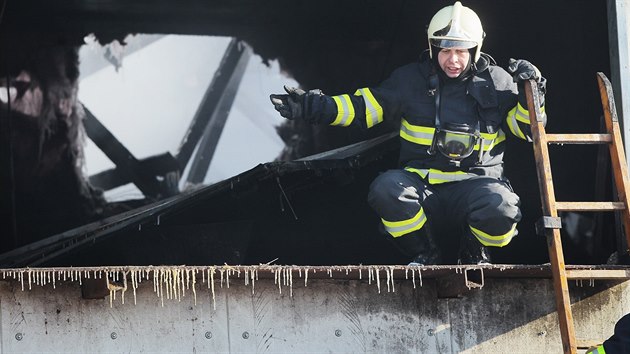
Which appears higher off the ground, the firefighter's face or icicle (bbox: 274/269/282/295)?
the firefighter's face

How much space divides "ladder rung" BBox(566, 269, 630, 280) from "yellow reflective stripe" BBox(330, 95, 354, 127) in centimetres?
150

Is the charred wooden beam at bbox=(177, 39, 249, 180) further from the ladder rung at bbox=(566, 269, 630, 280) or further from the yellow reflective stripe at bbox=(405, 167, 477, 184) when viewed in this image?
the ladder rung at bbox=(566, 269, 630, 280)

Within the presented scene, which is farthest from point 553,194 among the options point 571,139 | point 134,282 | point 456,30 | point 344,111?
point 134,282

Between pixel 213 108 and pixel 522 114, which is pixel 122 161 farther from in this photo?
pixel 522 114

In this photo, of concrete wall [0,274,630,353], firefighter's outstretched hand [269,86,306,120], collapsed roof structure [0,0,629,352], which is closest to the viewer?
concrete wall [0,274,630,353]

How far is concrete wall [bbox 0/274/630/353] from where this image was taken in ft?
21.2

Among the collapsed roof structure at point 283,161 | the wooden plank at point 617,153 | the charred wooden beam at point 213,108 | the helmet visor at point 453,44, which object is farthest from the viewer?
the charred wooden beam at point 213,108

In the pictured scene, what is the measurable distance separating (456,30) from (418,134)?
0.62 meters

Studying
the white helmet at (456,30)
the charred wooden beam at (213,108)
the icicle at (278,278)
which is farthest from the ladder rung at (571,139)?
the charred wooden beam at (213,108)

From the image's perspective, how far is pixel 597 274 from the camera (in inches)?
241

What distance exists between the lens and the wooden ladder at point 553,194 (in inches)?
235

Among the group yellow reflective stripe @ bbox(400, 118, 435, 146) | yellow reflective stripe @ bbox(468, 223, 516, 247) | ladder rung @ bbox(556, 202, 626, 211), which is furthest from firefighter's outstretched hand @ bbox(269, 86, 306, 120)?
ladder rung @ bbox(556, 202, 626, 211)

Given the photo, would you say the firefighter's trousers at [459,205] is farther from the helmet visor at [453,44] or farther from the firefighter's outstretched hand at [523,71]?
the helmet visor at [453,44]

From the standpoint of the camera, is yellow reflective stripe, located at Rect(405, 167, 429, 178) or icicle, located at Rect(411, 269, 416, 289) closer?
icicle, located at Rect(411, 269, 416, 289)
